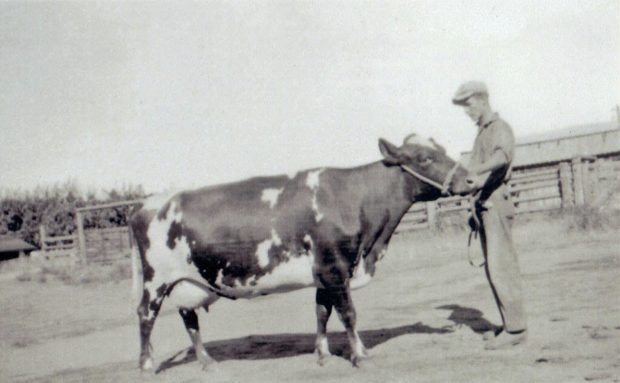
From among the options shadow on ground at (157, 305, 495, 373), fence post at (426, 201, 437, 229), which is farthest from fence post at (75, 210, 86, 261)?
shadow on ground at (157, 305, 495, 373)

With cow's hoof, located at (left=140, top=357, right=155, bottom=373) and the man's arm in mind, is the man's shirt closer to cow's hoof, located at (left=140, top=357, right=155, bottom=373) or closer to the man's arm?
the man's arm

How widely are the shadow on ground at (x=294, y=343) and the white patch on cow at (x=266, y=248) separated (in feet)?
4.06

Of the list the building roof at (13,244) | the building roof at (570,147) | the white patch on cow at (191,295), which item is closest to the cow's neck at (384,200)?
the white patch on cow at (191,295)

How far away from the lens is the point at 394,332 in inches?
300

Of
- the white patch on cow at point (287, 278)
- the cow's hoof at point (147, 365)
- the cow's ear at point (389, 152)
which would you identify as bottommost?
the cow's hoof at point (147, 365)

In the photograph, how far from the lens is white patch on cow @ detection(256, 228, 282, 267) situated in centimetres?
651

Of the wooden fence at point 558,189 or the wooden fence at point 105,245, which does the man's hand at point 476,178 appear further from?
the wooden fence at point 105,245

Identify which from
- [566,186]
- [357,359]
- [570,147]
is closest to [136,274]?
[357,359]

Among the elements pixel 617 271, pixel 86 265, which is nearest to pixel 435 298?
pixel 617 271

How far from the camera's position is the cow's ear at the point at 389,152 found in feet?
21.6

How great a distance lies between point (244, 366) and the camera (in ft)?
22.4

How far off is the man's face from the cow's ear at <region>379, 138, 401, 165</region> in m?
0.83

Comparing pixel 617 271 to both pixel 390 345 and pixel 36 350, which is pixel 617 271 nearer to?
pixel 390 345

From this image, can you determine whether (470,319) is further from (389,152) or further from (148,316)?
(148,316)
